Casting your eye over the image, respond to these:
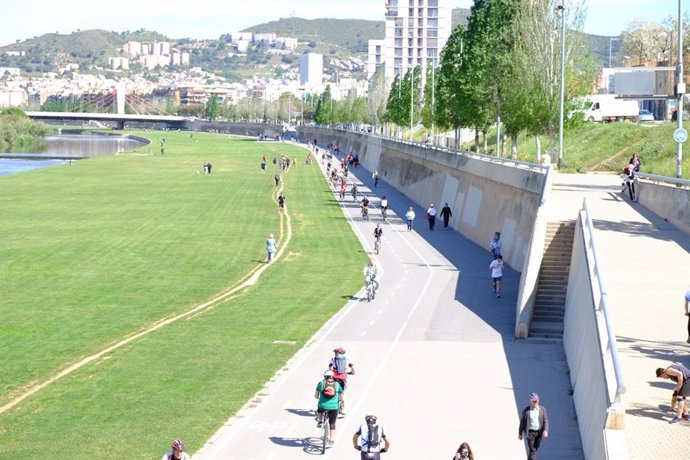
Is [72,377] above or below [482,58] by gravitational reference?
below

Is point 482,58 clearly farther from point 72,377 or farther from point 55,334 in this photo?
point 72,377

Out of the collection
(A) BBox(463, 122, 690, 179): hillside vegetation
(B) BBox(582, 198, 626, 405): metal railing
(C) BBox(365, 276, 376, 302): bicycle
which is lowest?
(C) BBox(365, 276, 376, 302): bicycle

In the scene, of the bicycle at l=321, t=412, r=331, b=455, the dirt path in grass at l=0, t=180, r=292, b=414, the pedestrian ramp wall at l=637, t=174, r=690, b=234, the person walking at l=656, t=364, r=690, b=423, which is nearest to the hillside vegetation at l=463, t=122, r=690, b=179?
the pedestrian ramp wall at l=637, t=174, r=690, b=234

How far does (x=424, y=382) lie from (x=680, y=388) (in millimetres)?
9144

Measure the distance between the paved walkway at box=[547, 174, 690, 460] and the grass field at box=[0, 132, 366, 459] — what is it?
802 cm

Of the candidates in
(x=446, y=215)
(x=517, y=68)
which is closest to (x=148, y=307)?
(x=446, y=215)

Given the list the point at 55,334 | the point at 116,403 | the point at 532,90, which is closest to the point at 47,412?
the point at 116,403

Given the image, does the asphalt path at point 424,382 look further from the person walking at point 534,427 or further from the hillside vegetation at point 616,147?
the hillside vegetation at point 616,147

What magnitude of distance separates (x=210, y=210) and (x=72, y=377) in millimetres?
46544

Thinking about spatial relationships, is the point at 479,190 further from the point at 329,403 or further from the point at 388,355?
the point at 329,403

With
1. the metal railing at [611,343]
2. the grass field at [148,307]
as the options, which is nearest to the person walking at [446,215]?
the grass field at [148,307]

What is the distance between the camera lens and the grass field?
24.6 m

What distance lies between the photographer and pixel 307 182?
104 meters

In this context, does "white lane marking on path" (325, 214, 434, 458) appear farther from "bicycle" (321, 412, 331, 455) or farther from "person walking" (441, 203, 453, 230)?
"person walking" (441, 203, 453, 230)
